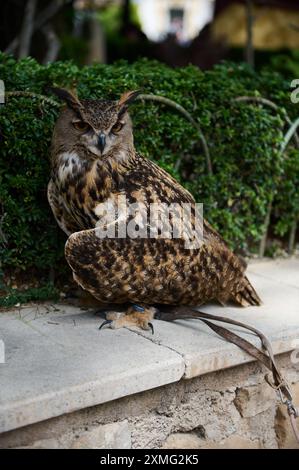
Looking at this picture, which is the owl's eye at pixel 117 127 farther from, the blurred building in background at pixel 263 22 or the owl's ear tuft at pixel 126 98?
the blurred building in background at pixel 263 22

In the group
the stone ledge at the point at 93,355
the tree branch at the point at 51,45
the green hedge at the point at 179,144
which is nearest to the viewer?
the stone ledge at the point at 93,355

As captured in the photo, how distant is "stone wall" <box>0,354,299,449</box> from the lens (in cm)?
254

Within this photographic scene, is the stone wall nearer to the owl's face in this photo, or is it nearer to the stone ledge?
the stone ledge

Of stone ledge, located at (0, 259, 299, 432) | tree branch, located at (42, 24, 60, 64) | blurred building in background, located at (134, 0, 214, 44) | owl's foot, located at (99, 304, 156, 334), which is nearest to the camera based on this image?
stone ledge, located at (0, 259, 299, 432)

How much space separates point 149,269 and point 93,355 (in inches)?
20.5

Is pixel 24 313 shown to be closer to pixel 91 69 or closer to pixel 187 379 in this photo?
pixel 187 379

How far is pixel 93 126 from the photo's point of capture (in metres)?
2.79

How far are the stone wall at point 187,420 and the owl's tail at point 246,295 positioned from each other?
44 cm

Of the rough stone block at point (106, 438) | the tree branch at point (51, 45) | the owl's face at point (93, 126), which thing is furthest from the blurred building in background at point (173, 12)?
the rough stone block at point (106, 438)

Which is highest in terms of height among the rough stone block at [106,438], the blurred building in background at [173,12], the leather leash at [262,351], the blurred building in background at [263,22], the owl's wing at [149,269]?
the blurred building in background at [173,12]

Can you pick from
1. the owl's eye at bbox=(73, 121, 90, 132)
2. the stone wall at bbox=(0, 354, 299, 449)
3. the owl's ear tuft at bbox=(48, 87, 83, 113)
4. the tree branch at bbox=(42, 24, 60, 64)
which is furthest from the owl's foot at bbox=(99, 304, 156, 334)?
the tree branch at bbox=(42, 24, 60, 64)

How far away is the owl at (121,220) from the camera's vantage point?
2.85 m

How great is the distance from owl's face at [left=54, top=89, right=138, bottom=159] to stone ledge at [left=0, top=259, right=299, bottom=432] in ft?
3.10

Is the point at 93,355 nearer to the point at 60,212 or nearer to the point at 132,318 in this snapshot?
the point at 132,318
